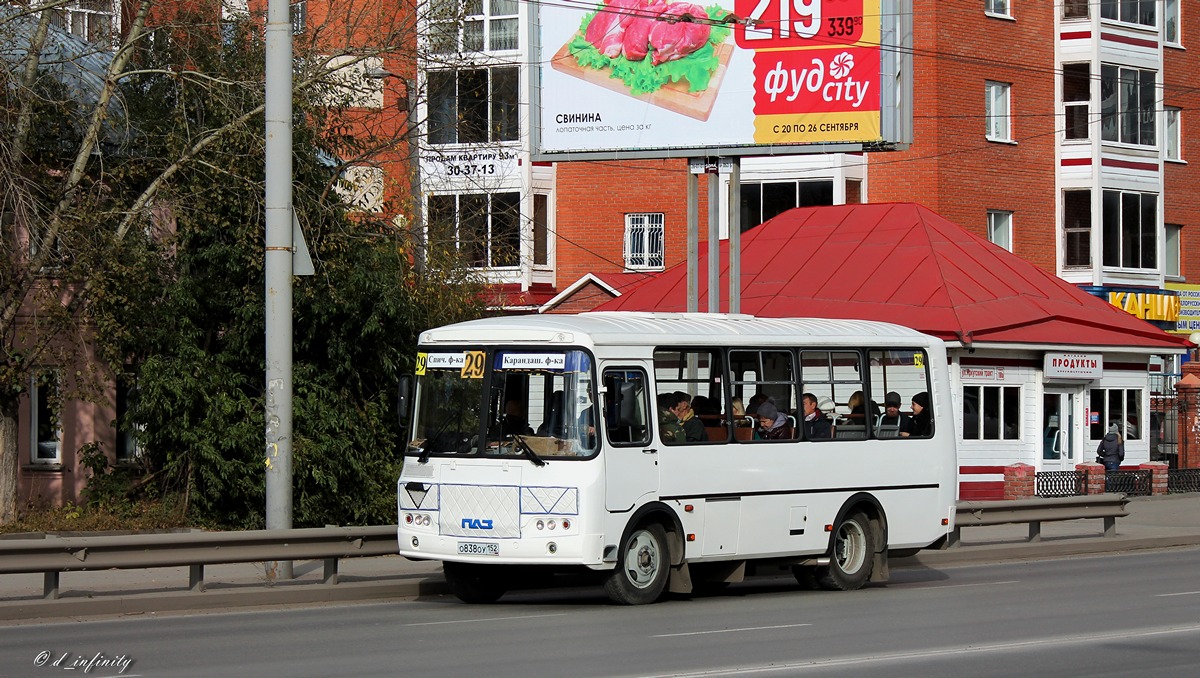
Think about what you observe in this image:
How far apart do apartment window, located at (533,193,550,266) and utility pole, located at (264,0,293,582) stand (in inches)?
979

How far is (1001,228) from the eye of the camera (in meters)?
41.8

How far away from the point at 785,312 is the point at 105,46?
51.1 feet

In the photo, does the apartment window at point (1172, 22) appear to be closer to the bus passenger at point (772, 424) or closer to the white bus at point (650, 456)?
the white bus at point (650, 456)

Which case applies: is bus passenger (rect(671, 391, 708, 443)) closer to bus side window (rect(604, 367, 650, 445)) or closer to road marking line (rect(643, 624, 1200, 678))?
bus side window (rect(604, 367, 650, 445))

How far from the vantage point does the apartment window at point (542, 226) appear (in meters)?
41.7

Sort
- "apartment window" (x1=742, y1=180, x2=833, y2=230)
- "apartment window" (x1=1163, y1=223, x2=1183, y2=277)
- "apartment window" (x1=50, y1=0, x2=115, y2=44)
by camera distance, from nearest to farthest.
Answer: "apartment window" (x1=50, y1=0, x2=115, y2=44) → "apartment window" (x1=742, y1=180, x2=833, y2=230) → "apartment window" (x1=1163, y1=223, x2=1183, y2=277)

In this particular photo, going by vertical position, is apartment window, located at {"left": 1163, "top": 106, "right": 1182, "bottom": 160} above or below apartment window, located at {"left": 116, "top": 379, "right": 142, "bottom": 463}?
above

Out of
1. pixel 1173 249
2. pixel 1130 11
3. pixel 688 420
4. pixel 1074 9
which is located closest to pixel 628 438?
pixel 688 420

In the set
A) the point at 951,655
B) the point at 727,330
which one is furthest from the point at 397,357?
the point at 951,655

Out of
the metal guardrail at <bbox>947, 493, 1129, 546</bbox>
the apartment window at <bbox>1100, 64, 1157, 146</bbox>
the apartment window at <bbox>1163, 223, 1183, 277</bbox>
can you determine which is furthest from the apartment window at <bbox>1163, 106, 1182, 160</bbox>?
the metal guardrail at <bbox>947, 493, 1129, 546</bbox>

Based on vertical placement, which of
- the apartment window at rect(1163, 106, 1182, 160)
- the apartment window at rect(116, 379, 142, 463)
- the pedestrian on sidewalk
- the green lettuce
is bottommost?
the pedestrian on sidewalk

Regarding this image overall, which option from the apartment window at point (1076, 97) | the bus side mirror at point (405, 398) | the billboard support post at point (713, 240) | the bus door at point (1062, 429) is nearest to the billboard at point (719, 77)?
the billboard support post at point (713, 240)

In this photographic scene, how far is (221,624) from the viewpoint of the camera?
13898mm

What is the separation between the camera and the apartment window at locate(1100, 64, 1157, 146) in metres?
43.1
